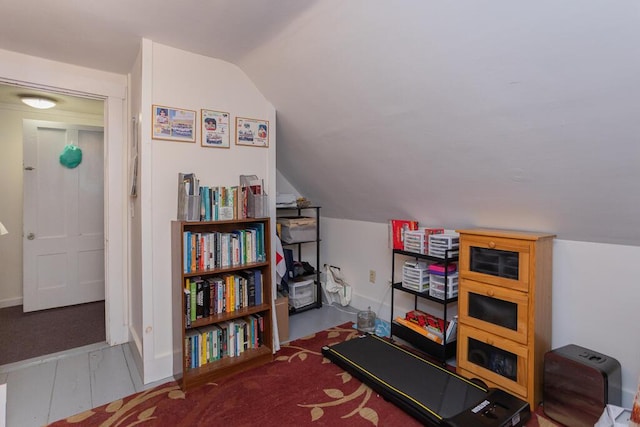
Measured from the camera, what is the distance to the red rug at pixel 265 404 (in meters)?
1.79

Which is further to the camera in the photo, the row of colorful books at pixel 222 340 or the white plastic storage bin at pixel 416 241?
the white plastic storage bin at pixel 416 241

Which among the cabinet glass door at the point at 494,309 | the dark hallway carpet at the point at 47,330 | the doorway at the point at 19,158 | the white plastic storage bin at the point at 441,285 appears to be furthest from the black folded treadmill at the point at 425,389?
the doorway at the point at 19,158

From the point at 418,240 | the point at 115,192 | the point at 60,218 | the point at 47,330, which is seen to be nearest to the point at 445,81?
the point at 418,240

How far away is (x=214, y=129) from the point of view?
2.44 meters

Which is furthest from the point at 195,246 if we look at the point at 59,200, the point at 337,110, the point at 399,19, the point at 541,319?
the point at 59,200

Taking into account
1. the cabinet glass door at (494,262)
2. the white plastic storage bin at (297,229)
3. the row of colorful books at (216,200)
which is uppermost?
the row of colorful books at (216,200)

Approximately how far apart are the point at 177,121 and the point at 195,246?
2.85ft

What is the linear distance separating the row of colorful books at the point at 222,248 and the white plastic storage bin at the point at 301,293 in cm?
105

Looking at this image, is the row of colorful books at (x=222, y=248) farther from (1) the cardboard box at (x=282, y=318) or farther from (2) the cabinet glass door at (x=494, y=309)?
(2) the cabinet glass door at (x=494, y=309)

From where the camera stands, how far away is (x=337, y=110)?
2291mm

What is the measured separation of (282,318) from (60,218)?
2.79 metres

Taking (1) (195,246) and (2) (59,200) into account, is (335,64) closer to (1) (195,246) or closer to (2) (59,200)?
(1) (195,246)

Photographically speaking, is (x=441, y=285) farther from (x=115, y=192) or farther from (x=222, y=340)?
(x=115, y=192)

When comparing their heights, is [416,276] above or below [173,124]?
below
